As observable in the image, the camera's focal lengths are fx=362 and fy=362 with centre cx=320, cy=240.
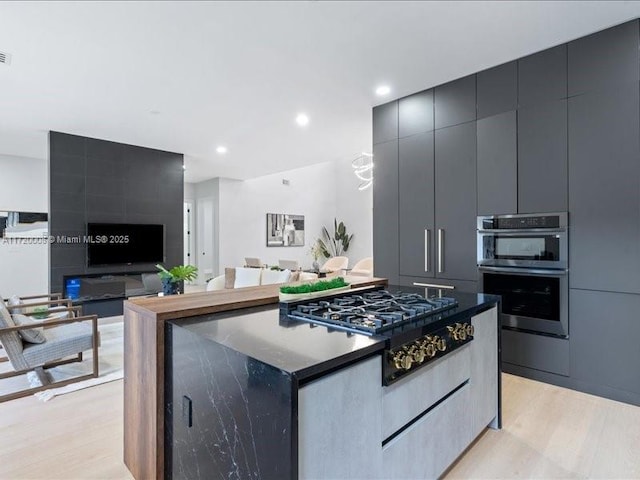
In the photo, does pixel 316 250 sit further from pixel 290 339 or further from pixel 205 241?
pixel 290 339

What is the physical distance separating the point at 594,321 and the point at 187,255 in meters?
9.02

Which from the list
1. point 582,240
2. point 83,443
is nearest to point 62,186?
point 83,443

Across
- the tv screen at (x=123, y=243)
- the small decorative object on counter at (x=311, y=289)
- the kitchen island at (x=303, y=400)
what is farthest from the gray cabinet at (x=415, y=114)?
the tv screen at (x=123, y=243)

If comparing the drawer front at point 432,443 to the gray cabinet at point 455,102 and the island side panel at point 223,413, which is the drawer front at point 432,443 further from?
the gray cabinet at point 455,102

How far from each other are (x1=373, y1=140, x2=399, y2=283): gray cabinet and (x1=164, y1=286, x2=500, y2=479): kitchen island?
222 centimetres

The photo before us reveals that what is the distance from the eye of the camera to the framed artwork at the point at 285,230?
9844 mm

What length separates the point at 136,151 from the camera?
589 centimetres

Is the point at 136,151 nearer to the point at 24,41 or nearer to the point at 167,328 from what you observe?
the point at 24,41

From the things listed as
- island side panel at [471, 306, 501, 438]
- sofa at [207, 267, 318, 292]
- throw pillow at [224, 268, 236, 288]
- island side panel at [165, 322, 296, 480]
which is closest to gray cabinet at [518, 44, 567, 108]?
island side panel at [471, 306, 501, 438]

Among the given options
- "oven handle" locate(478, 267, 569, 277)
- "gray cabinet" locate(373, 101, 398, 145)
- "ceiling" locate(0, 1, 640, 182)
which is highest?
"ceiling" locate(0, 1, 640, 182)

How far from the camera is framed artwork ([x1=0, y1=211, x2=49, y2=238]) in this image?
6508 millimetres

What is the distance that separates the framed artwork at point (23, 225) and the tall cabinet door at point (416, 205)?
621 cm

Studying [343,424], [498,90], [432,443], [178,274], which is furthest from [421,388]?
[178,274]

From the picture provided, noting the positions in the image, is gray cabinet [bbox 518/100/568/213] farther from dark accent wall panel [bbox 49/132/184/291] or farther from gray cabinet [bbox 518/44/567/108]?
dark accent wall panel [bbox 49/132/184/291]
